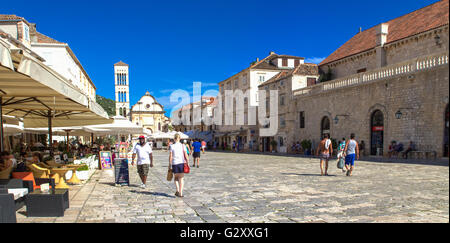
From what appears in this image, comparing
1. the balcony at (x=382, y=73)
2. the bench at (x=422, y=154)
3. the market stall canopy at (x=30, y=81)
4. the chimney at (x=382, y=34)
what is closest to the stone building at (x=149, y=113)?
the balcony at (x=382, y=73)

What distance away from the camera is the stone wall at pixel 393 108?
18.0m

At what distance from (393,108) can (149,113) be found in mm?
64071

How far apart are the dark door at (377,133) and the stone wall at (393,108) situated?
29cm

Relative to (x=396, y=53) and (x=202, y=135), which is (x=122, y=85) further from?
(x=396, y=53)

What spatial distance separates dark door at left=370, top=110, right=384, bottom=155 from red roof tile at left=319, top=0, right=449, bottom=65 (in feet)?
21.7

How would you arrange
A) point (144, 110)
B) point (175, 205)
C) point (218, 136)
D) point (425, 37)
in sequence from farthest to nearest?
point (144, 110), point (218, 136), point (425, 37), point (175, 205)

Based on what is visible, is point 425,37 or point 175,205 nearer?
point 175,205

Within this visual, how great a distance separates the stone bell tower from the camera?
78.3m

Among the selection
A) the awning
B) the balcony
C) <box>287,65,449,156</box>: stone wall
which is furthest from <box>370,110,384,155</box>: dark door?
the awning
